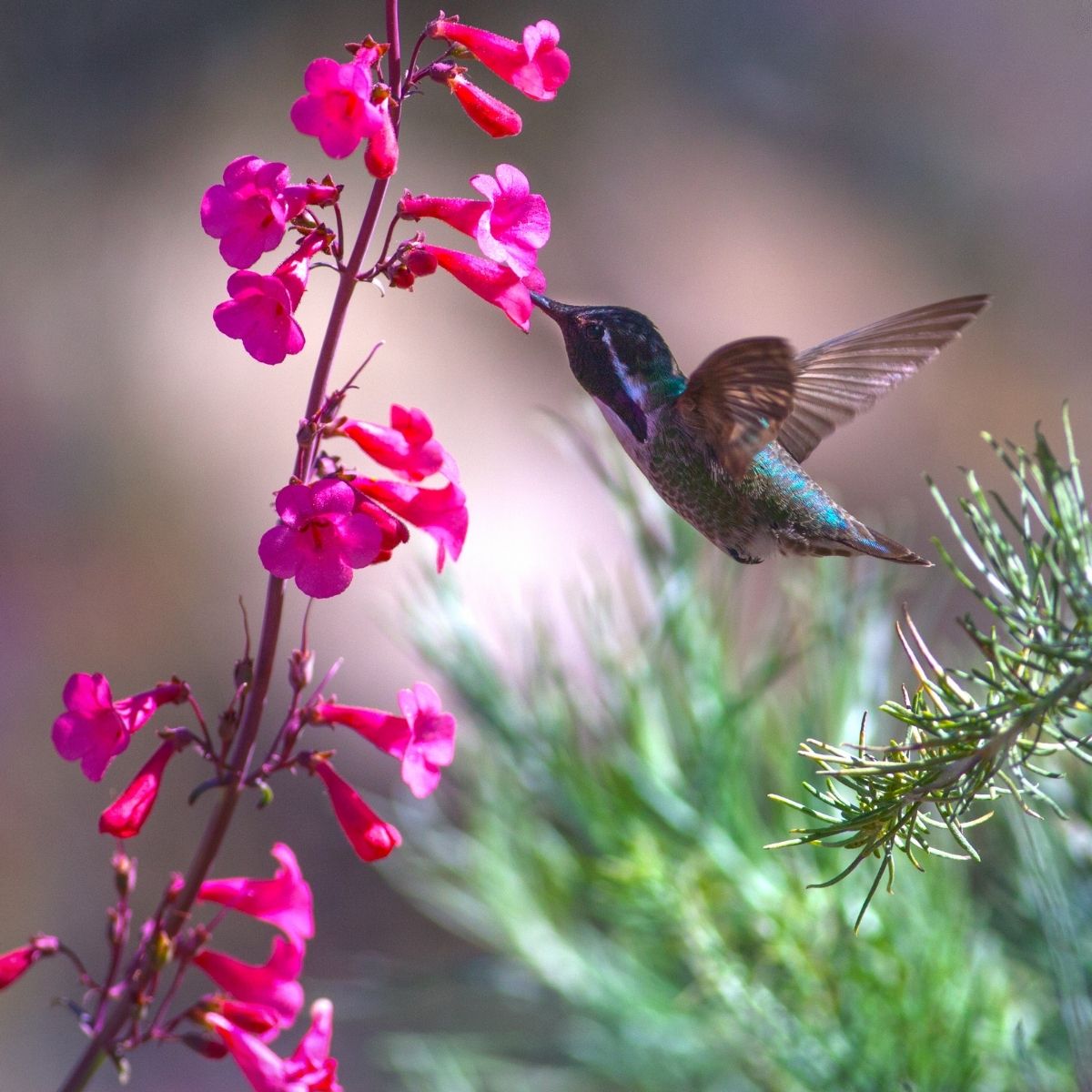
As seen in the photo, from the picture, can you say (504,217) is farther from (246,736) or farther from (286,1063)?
(286,1063)

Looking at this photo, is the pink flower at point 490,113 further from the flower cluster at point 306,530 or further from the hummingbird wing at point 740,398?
the hummingbird wing at point 740,398

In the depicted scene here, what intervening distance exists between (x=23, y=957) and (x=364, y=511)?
0.24 meters

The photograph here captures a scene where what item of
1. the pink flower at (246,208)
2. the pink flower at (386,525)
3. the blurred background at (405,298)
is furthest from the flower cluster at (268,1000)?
the blurred background at (405,298)

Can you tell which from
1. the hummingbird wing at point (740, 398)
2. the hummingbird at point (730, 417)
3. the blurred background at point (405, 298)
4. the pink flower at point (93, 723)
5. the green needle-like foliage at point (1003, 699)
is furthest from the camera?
the blurred background at point (405, 298)

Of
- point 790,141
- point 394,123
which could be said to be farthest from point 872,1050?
point 790,141

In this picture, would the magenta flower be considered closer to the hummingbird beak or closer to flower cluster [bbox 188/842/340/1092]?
flower cluster [bbox 188/842/340/1092]

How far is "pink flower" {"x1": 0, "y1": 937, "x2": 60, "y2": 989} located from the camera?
54 centimetres

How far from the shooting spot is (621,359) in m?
0.81

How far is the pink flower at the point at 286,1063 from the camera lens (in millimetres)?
556

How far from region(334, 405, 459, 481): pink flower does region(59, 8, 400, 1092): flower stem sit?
5 cm

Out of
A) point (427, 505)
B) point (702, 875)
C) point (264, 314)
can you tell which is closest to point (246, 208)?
point (264, 314)

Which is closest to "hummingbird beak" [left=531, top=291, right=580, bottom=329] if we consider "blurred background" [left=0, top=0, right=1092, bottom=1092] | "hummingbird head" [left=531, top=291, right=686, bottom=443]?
"hummingbird head" [left=531, top=291, right=686, bottom=443]

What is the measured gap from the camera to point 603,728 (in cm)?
96

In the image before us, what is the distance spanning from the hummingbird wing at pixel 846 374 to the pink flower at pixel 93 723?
44 cm
